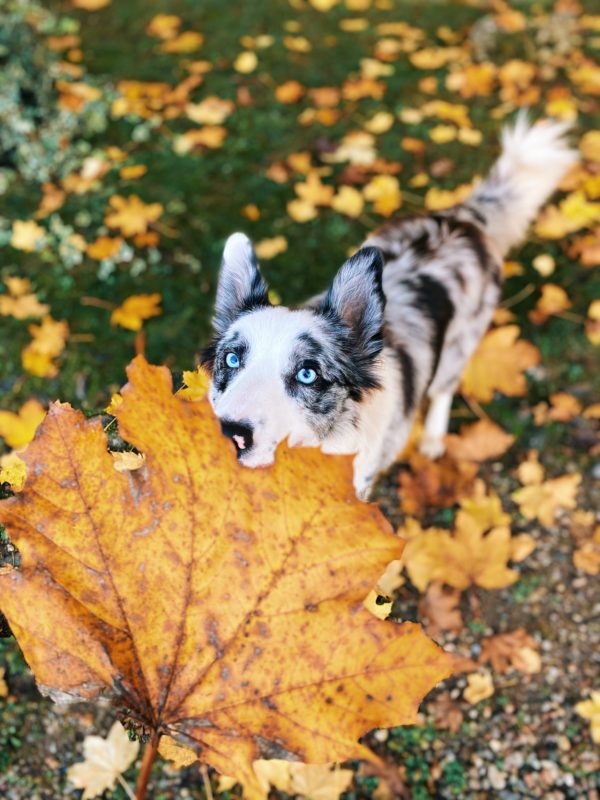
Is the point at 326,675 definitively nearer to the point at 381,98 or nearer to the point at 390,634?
the point at 390,634

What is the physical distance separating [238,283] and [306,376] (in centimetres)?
50

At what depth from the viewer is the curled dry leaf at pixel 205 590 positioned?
1.34 m

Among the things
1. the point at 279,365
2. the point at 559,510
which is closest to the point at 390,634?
the point at 279,365

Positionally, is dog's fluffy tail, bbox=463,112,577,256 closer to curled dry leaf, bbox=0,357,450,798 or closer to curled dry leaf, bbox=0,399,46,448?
curled dry leaf, bbox=0,399,46,448

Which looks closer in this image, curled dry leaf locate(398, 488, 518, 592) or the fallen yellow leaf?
curled dry leaf locate(398, 488, 518, 592)

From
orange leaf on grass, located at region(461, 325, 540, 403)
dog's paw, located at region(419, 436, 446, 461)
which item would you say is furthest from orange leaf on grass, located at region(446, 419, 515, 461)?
orange leaf on grass, located at region(461, 325, 540, 403)

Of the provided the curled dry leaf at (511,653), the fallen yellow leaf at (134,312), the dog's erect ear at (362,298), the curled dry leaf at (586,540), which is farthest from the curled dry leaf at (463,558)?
the fallen yellow leaf at (134,312)

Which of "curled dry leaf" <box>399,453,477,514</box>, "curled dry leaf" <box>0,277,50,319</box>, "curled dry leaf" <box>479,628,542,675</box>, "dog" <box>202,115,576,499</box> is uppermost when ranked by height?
"dog" <box>202,115,576,499</box>

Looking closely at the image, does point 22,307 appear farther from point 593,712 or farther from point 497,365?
point 593,712

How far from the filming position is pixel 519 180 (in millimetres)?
3707

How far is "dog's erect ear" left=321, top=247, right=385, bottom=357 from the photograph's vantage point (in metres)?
2.23

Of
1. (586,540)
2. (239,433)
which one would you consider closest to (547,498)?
(586,540)

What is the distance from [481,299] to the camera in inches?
139

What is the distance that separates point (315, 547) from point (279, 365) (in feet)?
3.25
